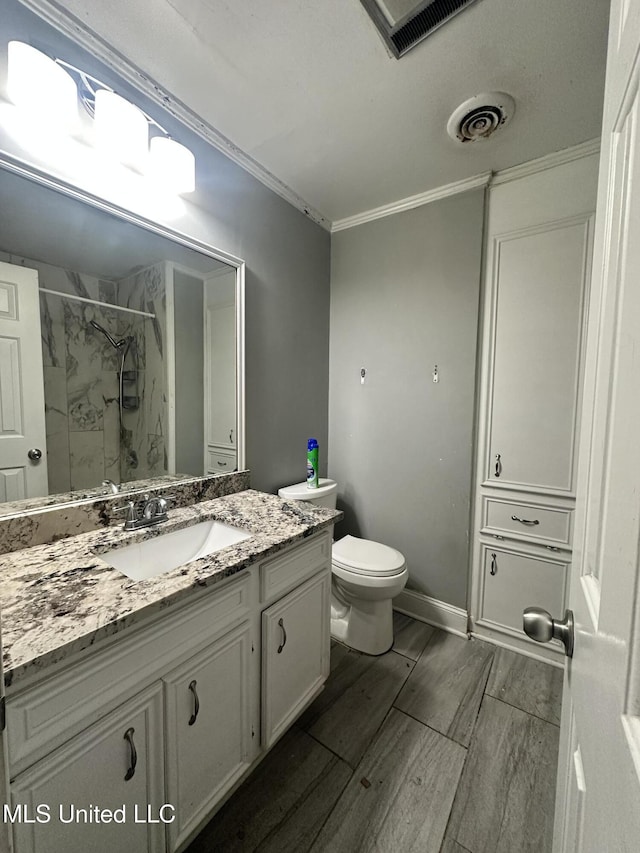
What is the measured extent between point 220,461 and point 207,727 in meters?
0.95

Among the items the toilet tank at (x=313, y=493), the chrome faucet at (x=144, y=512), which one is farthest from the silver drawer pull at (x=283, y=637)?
the toilet tank at (x=313, y=493)

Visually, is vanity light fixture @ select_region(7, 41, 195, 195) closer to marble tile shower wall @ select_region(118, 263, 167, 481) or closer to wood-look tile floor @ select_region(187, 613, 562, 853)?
marble tile shower wall @ select_region(118, 263, 167, 481)

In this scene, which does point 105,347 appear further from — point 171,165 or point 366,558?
point 366,558

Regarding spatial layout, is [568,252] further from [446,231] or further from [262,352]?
[262,352]

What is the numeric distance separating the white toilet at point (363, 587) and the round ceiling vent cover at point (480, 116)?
5.89ft

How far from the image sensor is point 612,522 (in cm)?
37

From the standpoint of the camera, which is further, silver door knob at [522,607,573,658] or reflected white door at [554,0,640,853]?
silver door knob at [522,607,573,658]

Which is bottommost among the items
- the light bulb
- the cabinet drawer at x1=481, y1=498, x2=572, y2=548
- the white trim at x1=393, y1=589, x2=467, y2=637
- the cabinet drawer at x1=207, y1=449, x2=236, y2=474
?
the white trim at x1=393, y1=589, x2=467, y2=637

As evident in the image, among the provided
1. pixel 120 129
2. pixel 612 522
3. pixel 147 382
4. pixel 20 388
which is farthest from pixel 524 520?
pixel 120 129

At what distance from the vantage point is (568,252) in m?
1.54

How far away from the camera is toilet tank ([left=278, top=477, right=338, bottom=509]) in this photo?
1.81 metres

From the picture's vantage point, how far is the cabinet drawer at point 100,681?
59 cm

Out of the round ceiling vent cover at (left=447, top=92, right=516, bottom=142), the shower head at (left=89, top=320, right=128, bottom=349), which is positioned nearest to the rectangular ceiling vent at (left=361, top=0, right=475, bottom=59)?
the round ceiling vent cover at (left=447, top=92, right=516, bottom=142)

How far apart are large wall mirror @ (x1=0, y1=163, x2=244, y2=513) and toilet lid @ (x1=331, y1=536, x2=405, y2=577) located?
765 mm
